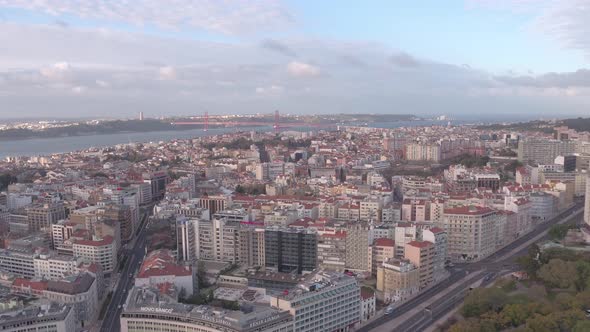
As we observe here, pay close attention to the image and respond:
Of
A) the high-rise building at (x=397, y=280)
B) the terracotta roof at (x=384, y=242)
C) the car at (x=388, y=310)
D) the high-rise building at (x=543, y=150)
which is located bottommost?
the car at (x=388, y=310)

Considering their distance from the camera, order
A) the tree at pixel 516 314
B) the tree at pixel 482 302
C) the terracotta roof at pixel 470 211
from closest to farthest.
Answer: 1. the tree at pixel 516 314
2. the tree at pixel 482 302
3. the terracotta roof at pixel 470 211

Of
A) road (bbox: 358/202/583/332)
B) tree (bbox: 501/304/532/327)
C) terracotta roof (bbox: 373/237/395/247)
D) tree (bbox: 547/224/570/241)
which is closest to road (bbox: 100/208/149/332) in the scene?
road (bbox: 358/202/583/332)

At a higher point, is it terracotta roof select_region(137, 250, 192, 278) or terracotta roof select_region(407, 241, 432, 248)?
terracotta roof select_region(407, 241, 432, 248)

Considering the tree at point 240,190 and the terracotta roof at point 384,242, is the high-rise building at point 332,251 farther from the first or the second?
the tree at point 240,190

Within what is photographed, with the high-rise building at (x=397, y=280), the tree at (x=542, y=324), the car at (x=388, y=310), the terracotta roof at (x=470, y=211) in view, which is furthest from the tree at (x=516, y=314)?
the terracotta roof at (x=470, y=211)

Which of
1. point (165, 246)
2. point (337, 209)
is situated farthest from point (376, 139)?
point (165, 246)

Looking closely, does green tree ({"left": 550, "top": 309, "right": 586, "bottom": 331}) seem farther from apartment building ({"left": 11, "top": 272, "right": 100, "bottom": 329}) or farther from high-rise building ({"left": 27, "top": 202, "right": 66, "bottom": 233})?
high-rise building ({"left": 27, "top": 202, "right": 66, "bottom": 233})
